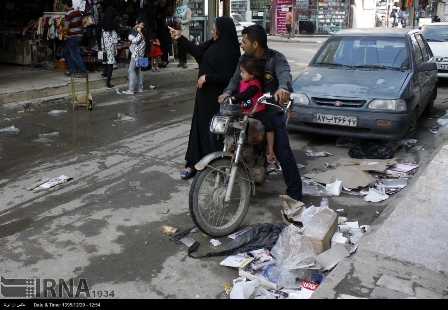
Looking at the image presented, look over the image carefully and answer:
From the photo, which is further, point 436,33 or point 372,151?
point 436,33

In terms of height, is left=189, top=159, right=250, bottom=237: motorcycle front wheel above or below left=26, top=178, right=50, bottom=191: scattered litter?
above

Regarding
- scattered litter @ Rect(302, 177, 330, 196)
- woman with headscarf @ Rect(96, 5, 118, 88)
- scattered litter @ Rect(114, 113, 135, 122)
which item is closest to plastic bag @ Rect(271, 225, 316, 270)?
scattered litter @ Rect(302, 177, 330, 196)

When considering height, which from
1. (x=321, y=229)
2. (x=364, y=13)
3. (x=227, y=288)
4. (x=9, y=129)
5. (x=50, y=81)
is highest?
(x=364, y=13)

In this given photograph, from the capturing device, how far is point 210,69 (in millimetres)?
5469

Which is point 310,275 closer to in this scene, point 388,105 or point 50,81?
point 388,105

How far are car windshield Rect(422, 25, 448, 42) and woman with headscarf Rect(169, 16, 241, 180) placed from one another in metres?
10.2

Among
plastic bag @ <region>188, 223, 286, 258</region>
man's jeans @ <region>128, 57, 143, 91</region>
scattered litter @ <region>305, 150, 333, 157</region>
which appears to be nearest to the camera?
plastic bag @ <region>188, 223, 286, 258</region>

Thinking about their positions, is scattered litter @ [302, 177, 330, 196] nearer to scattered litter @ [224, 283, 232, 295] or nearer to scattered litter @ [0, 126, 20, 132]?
scattered litter @ [224, 283, 232, 295]

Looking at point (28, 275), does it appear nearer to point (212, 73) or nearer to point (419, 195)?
point (212, 73)

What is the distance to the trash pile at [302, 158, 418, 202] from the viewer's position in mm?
5543

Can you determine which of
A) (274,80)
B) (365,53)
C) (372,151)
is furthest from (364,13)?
(274,80)

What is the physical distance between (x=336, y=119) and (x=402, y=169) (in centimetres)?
117
